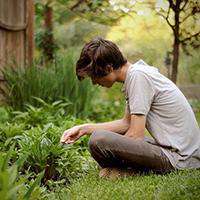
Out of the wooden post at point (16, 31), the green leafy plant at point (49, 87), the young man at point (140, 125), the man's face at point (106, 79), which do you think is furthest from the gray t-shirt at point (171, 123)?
the wooden post at point (16, 31)

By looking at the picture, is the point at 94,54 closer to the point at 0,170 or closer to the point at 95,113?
the point at 0,170

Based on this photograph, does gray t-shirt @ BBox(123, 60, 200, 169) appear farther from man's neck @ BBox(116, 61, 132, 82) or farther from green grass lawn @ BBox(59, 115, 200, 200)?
green grass lawn @ BBox(59, 115, 200, 200)

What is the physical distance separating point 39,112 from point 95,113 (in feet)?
6.86

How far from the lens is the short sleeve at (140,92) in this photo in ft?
13.5

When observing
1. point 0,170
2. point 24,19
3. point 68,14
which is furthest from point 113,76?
point 68,14

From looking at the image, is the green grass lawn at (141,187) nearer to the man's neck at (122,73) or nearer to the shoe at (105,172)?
the shoe at (105,172)

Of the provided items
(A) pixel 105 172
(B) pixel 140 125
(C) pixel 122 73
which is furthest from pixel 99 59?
(A) pixel 105 172

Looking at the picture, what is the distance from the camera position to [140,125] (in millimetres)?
4137

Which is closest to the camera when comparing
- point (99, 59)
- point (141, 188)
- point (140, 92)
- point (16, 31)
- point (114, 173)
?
point (141, 188)

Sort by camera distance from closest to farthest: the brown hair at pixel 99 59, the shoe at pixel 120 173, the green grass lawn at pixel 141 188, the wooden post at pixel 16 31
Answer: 1. the green grass lawn at pixel 141 188
2. the brown hair at pixel 99 59
3. the shoe at pixel 120 173
4. the wooden post at pixel 16 31

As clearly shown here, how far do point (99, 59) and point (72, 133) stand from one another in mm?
565

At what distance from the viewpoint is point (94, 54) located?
426 cm

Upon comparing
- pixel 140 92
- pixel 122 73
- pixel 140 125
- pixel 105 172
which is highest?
pixel 122 73

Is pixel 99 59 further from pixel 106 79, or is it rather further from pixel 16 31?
pixel 16 31
